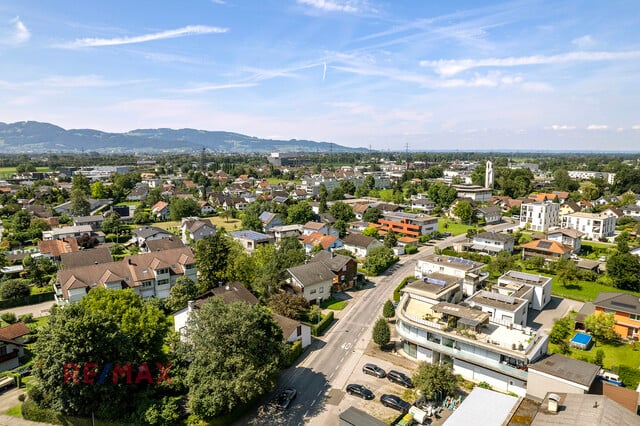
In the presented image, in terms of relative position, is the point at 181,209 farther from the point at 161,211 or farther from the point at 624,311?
the point at 624,311

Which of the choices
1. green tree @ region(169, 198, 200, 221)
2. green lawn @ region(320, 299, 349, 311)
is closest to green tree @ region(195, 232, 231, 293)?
green lawn @ region(320, 299, 349, 311)

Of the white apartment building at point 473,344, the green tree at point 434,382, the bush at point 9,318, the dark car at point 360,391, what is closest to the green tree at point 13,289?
the bush at point 9,318

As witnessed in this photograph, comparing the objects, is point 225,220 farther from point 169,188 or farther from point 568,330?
point 568,330

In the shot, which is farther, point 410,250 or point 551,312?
point 410,250

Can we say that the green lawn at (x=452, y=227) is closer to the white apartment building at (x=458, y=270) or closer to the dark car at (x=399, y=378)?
the white apartment building at (x=458, y=270)

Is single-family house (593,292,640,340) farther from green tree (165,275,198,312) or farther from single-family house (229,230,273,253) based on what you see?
single-family house (229,230,273,253)

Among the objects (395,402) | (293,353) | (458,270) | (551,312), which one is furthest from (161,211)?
(551,312)
